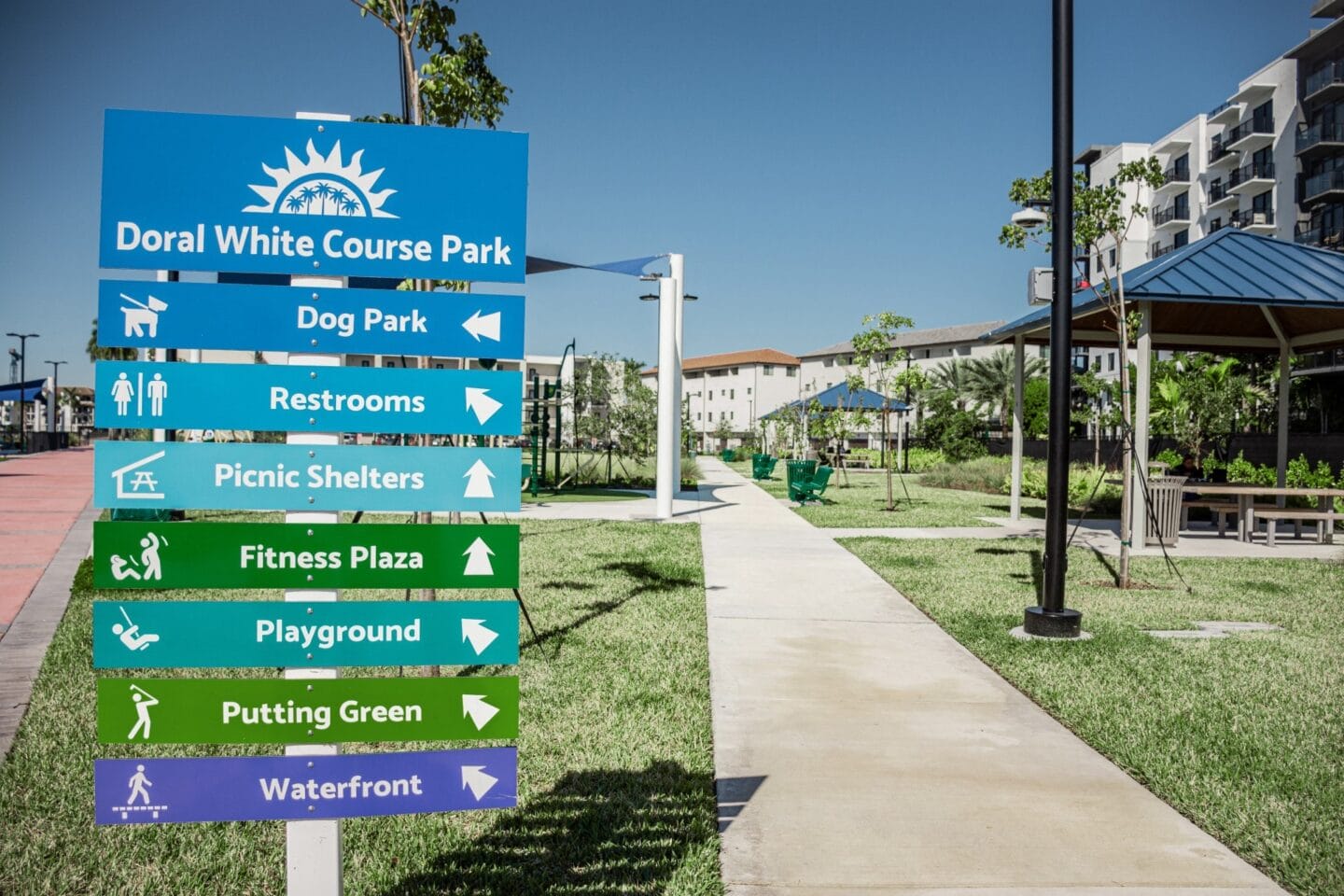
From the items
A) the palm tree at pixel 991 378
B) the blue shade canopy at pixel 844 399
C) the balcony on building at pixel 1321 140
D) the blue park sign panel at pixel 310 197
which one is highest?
the balcony on building at pixel 1321 140

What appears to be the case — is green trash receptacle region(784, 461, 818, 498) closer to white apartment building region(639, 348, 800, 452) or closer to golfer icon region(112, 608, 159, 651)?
golfer icon region(112, 608, 159, 651)

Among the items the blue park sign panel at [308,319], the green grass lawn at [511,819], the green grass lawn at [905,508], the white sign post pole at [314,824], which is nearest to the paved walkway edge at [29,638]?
the green grass lawn at [511,819]

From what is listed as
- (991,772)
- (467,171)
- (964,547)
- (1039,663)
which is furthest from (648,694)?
(964,547)

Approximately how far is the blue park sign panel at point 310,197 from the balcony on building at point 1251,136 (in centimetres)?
6416

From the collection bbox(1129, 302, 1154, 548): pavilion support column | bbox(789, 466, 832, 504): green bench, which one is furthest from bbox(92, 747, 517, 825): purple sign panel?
bbox(789, 466, 832, 504): green bench

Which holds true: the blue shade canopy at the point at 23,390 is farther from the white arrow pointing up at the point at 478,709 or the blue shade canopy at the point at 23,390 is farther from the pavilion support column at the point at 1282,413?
the white arrow pointing up at the point at 478,709

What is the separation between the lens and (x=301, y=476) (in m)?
2.54

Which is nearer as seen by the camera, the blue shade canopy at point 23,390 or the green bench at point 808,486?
the green bench at point 808,486

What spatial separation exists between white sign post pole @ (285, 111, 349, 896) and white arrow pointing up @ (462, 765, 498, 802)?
37 cm

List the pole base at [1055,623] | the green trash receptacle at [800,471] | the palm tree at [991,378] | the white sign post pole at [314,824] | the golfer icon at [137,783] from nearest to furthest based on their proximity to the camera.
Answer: the golfer icon at [137,783]
the white sign post pole at [314,824]
the pole base at [1055,623]
the green trash receptacle at [800,471]
the palm tree at [991,378]

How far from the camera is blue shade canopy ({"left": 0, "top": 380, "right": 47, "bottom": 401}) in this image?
4666 cm

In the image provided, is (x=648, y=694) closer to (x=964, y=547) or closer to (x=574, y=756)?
(x=574, y=756)

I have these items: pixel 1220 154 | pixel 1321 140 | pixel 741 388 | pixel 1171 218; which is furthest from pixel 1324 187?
pixel 741 388

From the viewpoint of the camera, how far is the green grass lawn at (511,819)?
3.47 m
